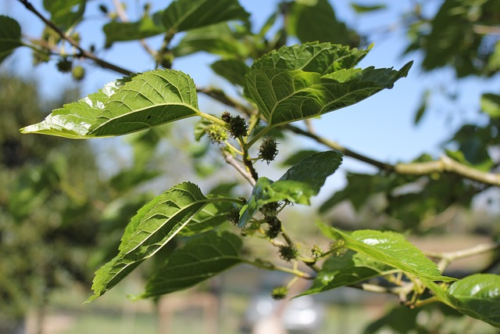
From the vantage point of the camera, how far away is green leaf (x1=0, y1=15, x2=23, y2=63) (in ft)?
2.98

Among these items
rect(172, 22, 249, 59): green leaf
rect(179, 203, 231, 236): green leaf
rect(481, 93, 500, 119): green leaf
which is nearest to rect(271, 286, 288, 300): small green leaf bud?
rect(179, 203, 231, 236): green leaf

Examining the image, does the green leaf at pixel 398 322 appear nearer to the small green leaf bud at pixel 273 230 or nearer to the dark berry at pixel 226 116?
the small green leaf bud at pixel 273 230

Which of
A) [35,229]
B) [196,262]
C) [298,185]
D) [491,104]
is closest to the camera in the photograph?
[298,185]

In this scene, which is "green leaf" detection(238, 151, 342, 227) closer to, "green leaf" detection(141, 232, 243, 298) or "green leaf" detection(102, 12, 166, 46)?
"green leaf" detection(141, 232, 243, 298)

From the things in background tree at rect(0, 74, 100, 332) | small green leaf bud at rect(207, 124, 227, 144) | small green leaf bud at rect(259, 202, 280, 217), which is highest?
small green leaf bud at rect(207, 124, 227, 144)

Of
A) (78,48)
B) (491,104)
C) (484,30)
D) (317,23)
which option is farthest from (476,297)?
(484,30)

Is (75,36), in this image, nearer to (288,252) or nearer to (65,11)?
(65,11)

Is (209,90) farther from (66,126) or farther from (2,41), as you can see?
(66,126)

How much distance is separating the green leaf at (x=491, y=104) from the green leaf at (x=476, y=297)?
42.1 inches

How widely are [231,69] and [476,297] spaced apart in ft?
1.89

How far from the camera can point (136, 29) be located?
3.28 feet

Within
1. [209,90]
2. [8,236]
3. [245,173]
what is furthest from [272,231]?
[8,236]

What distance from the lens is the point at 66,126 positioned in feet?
1.66

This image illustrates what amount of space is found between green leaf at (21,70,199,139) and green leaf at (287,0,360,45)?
3.14ft
